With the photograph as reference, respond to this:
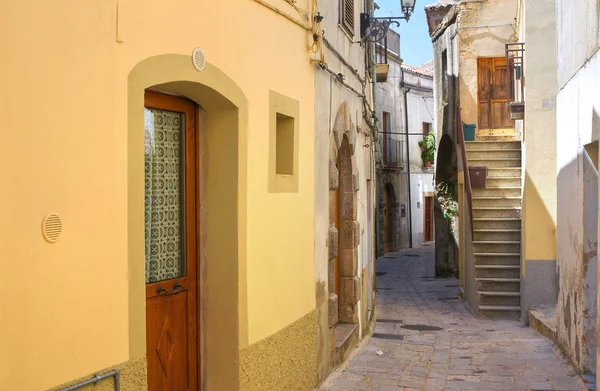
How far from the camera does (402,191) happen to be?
31.0 metres

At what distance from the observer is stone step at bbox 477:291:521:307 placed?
11758 millimetres

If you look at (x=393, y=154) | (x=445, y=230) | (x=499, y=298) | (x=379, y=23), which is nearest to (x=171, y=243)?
(x=379, y=23)

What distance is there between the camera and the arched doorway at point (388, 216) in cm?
2909

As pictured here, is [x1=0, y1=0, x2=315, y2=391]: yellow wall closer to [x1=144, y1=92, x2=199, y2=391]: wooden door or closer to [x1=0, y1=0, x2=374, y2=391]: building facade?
[x1=0, y1=0, x2=374, y2=391]: building facade

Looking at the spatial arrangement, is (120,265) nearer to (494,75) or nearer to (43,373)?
(43,373)

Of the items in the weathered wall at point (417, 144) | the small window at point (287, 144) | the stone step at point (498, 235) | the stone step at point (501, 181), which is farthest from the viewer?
the weathered wall at point (417, 144)

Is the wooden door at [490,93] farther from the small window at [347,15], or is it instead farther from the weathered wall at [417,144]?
the weathered wall at [417,144]

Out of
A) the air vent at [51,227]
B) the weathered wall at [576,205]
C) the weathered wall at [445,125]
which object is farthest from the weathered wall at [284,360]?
the weathered wall at [445,125]

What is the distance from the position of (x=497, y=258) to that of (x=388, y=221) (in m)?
17.5

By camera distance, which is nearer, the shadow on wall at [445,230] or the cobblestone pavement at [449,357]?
the cobblestone pavement at [449,357]

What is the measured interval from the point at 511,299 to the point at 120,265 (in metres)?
9.52

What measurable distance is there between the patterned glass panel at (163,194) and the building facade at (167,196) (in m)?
0.01

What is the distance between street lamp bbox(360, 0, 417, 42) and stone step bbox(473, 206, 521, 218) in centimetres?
464

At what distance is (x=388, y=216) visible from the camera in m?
29.9
